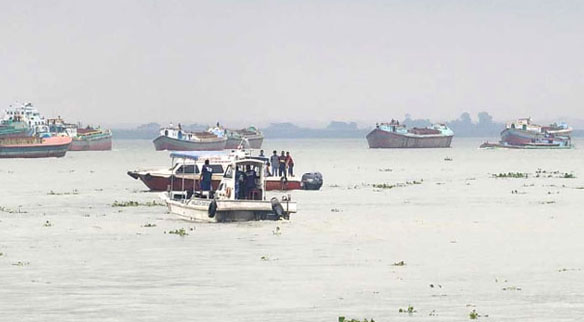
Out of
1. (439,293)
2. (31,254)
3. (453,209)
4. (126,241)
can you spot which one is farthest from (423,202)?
(439,293)

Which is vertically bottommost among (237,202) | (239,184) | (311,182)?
(311,182)

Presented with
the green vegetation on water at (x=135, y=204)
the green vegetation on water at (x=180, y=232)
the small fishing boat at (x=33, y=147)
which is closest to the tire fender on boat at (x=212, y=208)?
the green vegetation on water at (x=180, y=232)

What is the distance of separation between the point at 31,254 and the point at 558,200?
33.2 meters

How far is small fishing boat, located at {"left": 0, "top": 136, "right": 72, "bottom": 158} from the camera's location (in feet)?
553

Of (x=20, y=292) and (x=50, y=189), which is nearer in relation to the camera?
(x=20, y=292)

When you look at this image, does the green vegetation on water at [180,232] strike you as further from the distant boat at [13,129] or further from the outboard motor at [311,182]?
the distant boat at [13,129]

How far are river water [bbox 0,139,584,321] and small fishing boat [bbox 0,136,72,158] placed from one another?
376 ft

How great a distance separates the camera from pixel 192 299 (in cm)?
2467

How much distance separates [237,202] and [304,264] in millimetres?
12929

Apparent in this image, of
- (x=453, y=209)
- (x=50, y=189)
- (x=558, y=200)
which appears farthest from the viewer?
(x=50, y=189)

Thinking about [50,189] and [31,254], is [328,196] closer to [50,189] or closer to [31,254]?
[50,189]

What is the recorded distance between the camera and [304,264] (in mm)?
30750

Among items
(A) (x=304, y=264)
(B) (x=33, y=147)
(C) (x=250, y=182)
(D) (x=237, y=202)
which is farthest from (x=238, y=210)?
(B) (x=33, y=147)

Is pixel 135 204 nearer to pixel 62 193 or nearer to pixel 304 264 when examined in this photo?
pixel 62 193
